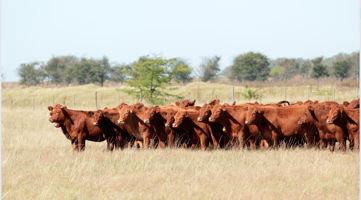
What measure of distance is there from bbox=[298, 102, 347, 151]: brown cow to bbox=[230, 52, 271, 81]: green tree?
5792 centimetres

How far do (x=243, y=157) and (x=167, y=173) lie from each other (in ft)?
7.60

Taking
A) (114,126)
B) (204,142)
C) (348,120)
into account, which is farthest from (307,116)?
(114,126)

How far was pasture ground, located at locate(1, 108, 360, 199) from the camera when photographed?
619 centimetres

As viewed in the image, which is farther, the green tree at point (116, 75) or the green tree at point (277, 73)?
the green tree at point (116, 75)

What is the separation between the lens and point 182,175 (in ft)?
24.0

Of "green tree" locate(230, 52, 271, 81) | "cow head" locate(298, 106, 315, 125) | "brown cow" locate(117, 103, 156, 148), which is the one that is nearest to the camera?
"cow head" locate(298, 106, 315, 125)

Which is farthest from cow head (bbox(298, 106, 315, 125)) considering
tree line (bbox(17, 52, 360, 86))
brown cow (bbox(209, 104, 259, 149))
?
tree line (bbox(17, 52, 360, 86))

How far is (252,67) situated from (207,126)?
58603 millimetres

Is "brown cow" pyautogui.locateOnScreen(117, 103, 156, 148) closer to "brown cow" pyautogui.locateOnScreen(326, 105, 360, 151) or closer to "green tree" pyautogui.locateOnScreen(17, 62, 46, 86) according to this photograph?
"brown cow" pyautogui.locateOnScreen(326, 105, 360, 151)

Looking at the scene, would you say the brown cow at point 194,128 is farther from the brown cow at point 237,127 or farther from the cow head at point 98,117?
the cow head at point 98,117

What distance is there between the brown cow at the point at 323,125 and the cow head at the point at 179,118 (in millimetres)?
3323

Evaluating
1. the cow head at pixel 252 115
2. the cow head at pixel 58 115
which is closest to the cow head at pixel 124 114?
the cow head at pixel 58 115

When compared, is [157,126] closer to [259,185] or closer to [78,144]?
[78,144]

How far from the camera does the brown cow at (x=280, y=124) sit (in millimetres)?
10104
